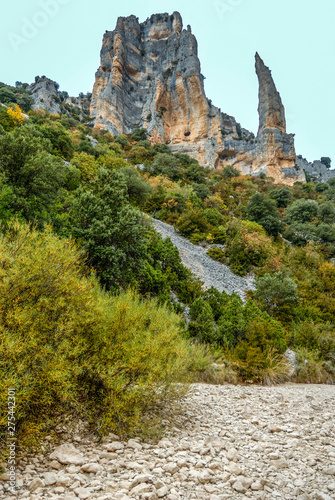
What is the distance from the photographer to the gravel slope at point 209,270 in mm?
12879

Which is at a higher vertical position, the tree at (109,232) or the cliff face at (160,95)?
the cliff face at (160,95)

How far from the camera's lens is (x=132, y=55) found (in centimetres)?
5428

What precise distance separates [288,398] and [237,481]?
3.58 m

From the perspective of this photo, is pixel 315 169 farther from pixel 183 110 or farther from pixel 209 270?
pixel 209 270

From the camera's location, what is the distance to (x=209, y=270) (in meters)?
14.0

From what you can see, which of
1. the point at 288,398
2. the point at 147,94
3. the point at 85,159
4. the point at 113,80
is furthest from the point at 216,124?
the point at 288,398

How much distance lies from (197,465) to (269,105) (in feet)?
198

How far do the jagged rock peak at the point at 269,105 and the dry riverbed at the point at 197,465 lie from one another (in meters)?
56.1

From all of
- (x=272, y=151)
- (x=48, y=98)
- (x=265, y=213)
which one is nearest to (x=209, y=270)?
(x=265, y=213)

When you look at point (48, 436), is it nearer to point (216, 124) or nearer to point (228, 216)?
point (228, 216)

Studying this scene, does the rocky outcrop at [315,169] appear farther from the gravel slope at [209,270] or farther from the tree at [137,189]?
the gravel slope at [209,270]

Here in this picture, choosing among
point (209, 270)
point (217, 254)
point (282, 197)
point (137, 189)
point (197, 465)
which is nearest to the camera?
point (197, 465)
